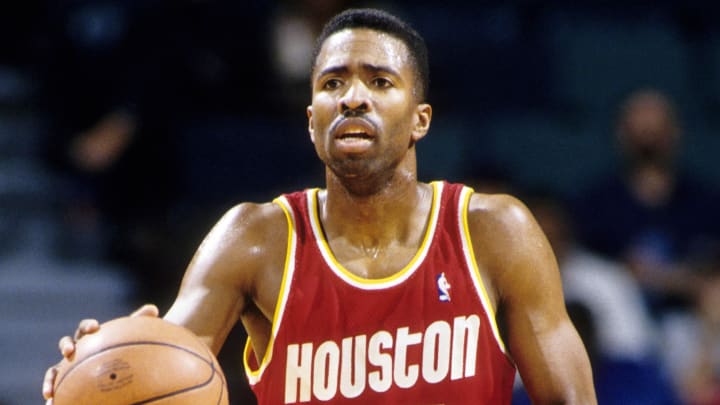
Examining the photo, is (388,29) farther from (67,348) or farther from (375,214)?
(67,348)

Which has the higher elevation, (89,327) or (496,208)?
(496,208)

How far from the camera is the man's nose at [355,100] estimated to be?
13.0ft

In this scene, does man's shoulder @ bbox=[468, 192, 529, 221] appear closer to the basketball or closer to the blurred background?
the basketball

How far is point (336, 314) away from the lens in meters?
4.00

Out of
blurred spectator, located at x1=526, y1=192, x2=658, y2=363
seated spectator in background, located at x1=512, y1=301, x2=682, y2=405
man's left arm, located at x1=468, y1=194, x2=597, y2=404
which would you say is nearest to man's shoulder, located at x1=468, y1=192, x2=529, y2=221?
man's left arm, located at x1=468, y1=194, x2=597, y2=404

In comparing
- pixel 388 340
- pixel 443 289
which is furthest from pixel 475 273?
pixel 388 340

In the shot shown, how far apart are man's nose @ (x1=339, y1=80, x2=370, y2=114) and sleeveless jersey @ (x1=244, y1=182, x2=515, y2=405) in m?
0.51

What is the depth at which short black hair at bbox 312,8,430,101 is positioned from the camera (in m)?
4.09

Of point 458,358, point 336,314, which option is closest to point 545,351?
point 458,358

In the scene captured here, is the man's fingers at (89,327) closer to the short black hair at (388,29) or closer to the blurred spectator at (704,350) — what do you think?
the short black hair at (388,29)

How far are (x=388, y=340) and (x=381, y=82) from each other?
800 mm

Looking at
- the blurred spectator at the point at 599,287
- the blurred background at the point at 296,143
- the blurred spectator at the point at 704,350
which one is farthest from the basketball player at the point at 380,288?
the blurred spectator at the point at 704,350

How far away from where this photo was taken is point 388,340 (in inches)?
157

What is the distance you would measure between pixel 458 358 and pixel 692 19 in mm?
5311
